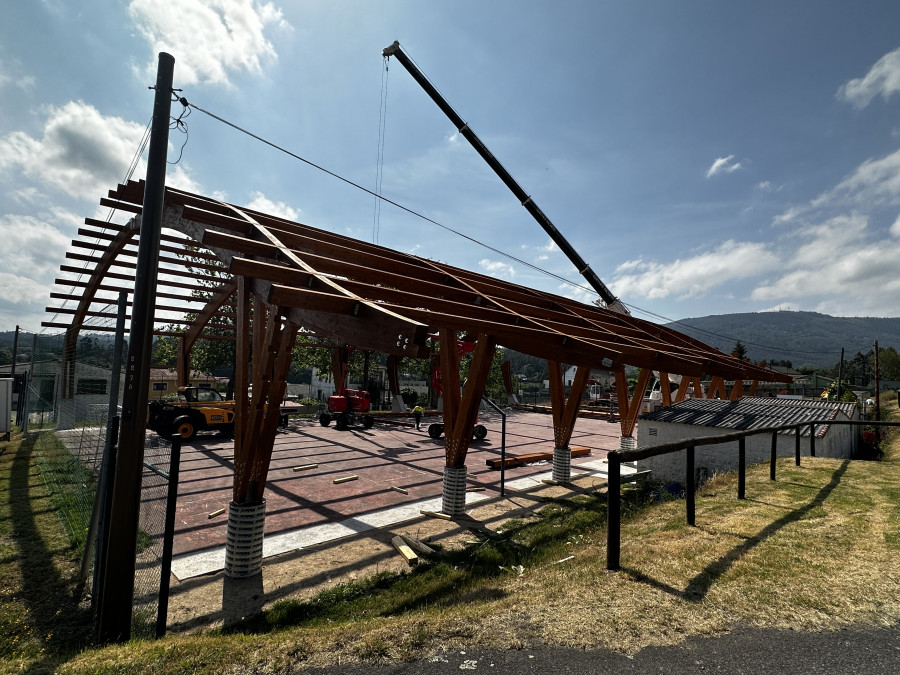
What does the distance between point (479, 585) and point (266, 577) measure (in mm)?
3053

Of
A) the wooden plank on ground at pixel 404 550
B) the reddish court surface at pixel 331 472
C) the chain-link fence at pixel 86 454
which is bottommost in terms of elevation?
the reddish court surface at pixel 331 472

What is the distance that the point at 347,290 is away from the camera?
6621 mm

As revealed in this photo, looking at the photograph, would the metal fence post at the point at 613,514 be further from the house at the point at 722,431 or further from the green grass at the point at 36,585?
the house at the point at 722,431

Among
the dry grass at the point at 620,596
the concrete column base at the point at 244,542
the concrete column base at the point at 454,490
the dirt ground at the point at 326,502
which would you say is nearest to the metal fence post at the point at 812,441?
the dry grass at the point at 620,596

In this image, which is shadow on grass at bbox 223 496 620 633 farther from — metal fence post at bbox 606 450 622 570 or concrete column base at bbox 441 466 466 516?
metal fence post at bbox 606 450 622 570

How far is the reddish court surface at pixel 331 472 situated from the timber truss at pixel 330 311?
226 cm

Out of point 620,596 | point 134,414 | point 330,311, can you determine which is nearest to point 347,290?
point 330,311

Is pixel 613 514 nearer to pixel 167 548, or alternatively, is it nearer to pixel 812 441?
pixel 167 548

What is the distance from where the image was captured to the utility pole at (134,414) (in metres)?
4.22

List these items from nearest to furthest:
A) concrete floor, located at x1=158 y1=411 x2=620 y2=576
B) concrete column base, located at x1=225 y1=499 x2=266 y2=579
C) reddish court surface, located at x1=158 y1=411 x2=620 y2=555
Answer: concrete column base, located at x1=225 y1=499 x2=266 y2=579, concrete floor, located at x1=158 y1=411 x2=620 y2=576, reddish court surface, located at x1=158 y1=411 x2=620 y2=555

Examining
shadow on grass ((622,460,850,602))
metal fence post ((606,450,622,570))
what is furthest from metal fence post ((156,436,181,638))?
shadow on grass ((622,460,850,602))

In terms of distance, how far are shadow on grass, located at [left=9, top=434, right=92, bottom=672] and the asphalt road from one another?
3087 mm

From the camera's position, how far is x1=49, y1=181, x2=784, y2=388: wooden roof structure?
5.60 metres

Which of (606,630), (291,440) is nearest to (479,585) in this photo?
(606,630)
